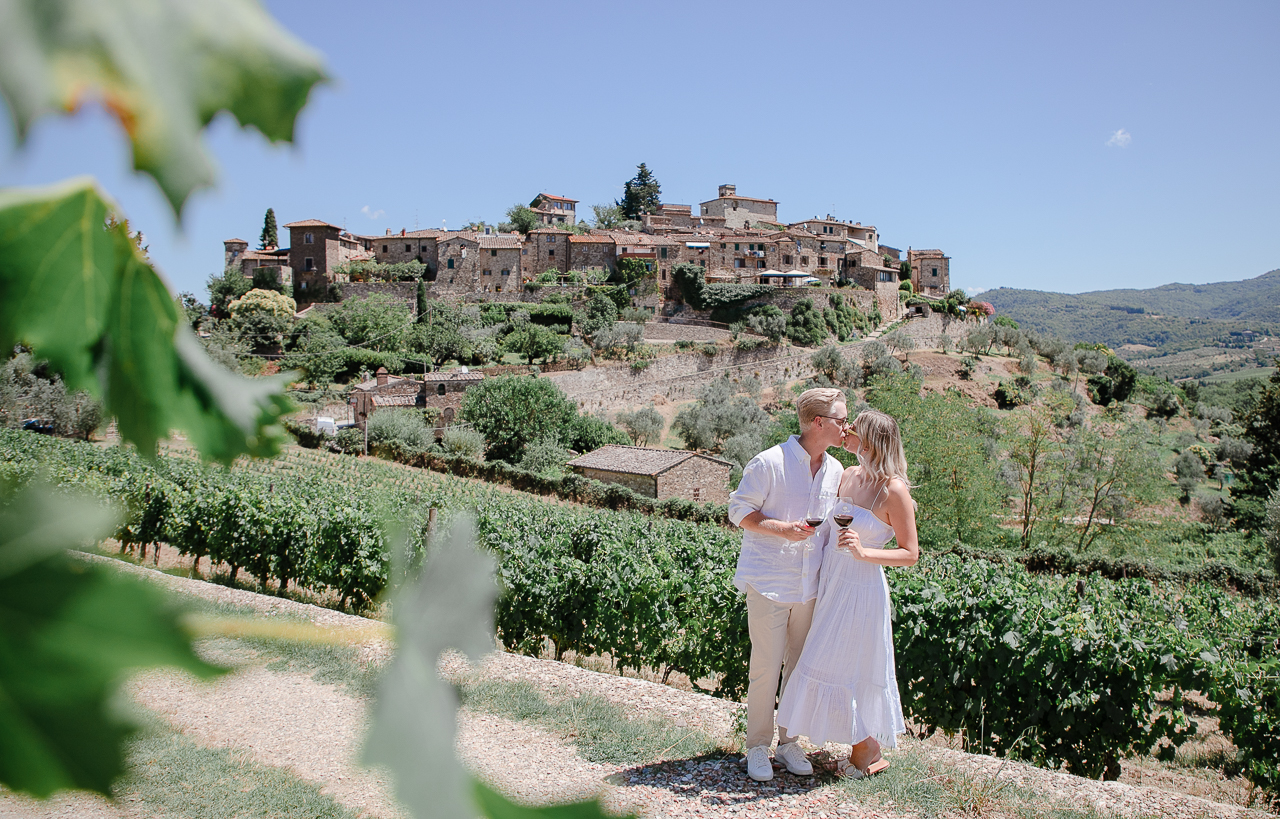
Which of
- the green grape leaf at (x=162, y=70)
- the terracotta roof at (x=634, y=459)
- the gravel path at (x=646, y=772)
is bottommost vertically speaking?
the terracotta roof at (x=634, y=459)

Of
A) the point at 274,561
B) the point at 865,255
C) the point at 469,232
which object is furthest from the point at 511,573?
the point at 865,255

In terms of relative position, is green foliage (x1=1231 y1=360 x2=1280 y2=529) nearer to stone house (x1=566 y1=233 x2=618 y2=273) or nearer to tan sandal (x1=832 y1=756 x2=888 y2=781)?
tan sandal (x1=832 y1=756 x2=888 y2=781)

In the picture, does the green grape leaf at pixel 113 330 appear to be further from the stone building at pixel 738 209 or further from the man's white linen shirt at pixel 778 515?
the stone building at pixel 738 209

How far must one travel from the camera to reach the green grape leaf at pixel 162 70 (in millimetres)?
209

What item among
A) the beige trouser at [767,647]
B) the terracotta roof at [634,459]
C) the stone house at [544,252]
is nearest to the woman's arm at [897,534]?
the beige trouser at [767,647]

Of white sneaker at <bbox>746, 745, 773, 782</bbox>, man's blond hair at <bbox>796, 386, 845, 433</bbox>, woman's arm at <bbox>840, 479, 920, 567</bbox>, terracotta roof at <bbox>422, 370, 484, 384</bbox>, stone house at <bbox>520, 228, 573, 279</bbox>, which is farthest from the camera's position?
stone house at <bbox>520, 228, 573, 279</bbox>

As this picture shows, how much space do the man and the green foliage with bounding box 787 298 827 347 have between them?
136 ft

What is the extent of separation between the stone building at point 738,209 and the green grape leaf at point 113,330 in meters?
63.8

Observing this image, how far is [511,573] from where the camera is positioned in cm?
890

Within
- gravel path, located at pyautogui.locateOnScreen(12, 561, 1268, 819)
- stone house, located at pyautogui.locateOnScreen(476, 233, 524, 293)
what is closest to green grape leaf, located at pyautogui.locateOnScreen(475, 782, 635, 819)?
gravel path, located at pyautogui.locateOnScreen(12, 561, 1268, 819)

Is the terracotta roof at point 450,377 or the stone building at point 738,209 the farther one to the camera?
the stone building at point 738,209

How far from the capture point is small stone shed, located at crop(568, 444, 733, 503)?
2627 centimetres

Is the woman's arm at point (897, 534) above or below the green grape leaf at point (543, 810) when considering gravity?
below

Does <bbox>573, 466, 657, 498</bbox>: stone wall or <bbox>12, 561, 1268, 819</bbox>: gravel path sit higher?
<bbox>12, 561, 1268, 819</bbox>: gravel path
